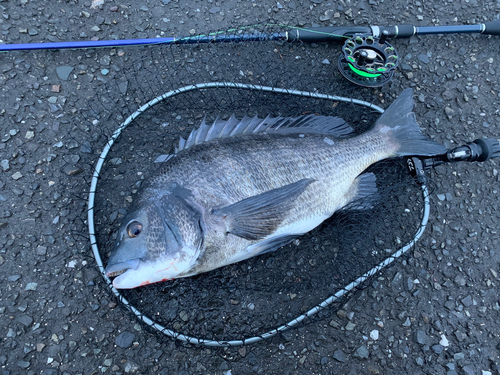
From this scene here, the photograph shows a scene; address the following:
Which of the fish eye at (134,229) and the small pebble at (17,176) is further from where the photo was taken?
Answer: the small pebble at (17,176)

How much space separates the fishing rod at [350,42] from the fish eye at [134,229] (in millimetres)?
1471

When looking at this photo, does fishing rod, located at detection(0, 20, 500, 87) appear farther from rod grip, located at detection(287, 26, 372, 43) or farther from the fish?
the fish

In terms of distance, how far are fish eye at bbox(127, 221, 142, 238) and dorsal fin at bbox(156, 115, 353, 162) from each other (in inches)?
19.1

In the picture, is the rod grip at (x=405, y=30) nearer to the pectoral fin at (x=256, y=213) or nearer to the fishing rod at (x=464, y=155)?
the fishing rod at (x=464, y=155)

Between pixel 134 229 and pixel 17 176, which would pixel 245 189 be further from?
pixel 17 176

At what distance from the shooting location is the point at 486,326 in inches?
95.7

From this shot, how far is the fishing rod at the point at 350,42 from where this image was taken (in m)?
2.48

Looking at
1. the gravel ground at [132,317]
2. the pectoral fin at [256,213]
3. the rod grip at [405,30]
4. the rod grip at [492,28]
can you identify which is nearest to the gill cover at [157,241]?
the pectoral fin at [256,213]

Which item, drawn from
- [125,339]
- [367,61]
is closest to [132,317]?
[125,339]

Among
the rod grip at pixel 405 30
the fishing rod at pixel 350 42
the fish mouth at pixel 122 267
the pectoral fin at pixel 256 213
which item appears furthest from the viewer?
the rod grip at pixel 405 30

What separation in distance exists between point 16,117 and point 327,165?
92.0 inches

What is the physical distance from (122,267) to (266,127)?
1.25 metres

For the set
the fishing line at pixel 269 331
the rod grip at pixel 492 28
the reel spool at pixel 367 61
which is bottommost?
the fishing line at pixel 269 331

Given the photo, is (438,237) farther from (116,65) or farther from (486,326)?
(116,65)
